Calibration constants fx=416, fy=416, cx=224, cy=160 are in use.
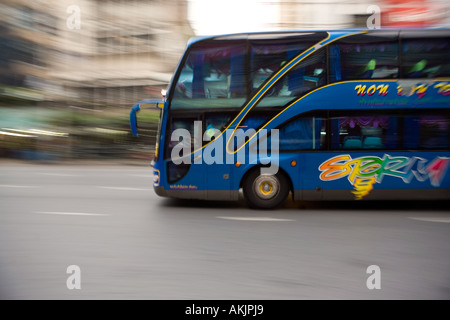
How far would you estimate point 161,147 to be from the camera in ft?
25.3

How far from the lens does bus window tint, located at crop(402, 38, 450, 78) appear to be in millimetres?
7270

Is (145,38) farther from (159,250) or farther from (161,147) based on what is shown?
(159,250)

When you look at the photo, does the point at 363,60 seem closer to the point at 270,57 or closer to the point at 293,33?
the point at 293,33

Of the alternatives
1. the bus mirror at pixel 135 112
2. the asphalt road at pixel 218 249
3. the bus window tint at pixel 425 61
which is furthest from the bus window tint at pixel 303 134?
the bus mirror at pixel 135 112

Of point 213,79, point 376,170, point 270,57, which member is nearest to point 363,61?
point 270,57

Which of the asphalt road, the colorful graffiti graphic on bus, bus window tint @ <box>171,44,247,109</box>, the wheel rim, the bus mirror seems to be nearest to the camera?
the asphalt road

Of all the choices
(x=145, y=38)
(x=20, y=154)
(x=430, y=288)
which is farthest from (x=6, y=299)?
(x=145, y=38)

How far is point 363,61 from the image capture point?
7312 millimetres

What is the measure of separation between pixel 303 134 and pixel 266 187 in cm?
117

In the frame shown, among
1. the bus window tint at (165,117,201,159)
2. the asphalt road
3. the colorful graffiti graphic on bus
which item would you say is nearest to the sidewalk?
the asphalt road

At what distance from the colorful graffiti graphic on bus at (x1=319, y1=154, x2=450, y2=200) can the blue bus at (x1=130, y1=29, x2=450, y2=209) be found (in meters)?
0.02

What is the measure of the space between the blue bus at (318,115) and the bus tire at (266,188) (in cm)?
2

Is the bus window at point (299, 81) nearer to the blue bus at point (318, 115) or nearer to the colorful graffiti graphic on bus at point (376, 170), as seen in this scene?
the blue bus at point (318, 115)

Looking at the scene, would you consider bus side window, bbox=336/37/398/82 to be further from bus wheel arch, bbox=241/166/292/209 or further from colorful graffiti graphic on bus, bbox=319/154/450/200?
bus wheel arch, bbox=241/166/292/209
